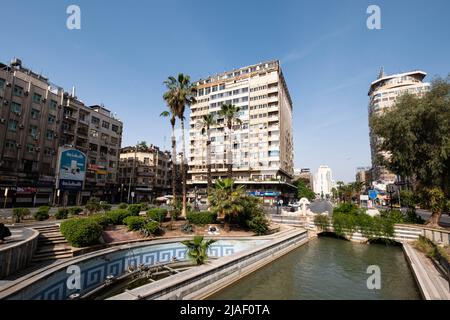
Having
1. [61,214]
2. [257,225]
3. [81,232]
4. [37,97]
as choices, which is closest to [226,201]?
[257,225]

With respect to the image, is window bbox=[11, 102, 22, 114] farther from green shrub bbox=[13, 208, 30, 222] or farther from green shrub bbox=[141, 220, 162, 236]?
green shrub bbox=[141, 220, 162, 236]

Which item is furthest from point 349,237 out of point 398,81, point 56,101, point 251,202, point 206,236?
point 398,81

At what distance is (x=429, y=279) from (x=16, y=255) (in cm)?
2114

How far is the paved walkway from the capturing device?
404 inches

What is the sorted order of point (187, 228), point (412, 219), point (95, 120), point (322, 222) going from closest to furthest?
point (187, 228), point (412, 219), point (322, 222), point (95, 120)

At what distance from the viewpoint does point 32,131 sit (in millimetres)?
40531

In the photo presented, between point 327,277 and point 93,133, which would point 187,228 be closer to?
point 327,277

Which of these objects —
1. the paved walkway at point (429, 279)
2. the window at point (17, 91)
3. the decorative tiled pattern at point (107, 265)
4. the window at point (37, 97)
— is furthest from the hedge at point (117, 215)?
the window at point (37, 97)

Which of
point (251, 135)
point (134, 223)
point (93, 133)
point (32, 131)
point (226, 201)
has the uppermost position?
point (251, 135)

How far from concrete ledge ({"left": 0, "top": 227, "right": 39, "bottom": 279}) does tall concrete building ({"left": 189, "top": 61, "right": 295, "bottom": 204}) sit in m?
55.9

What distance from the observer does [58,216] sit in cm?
2186
